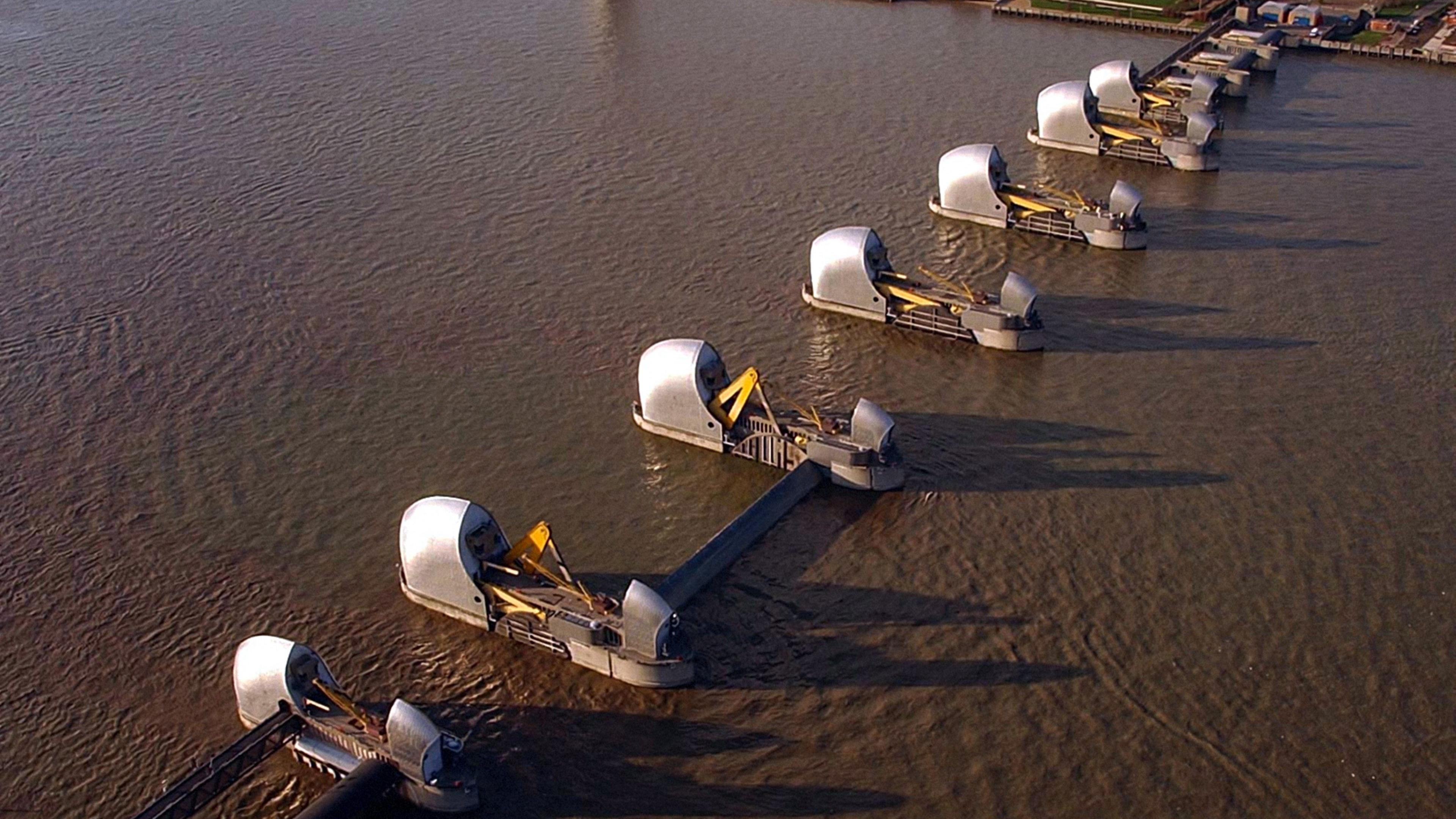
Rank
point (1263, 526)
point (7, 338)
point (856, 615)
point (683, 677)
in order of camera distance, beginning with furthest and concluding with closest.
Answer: point (7, 338), point (1263, 526), point (856, 615), point (683, 677)

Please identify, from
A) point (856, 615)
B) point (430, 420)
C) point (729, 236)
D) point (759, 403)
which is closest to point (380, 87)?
point (729, 236)

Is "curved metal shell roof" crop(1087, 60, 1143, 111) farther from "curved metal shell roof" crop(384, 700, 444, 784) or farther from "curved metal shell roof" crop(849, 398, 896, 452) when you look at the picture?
"curved metal shell roof" crop(384, 700, 444, 784)

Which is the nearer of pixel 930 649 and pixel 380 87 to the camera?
pixel 930 649

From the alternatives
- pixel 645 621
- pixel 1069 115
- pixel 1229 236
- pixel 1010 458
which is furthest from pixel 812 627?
pixel 1069 115

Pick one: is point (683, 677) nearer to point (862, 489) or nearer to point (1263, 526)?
point (862, 489)

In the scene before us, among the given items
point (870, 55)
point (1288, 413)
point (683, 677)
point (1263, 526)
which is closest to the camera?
point (683, 677)

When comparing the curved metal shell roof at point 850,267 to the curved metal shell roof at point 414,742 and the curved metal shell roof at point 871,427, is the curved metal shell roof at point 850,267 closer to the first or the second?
the curved metal shell roof at point 871,427

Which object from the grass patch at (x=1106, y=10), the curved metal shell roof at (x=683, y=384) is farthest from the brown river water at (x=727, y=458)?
the grass patch at (x=1106, y=10)
